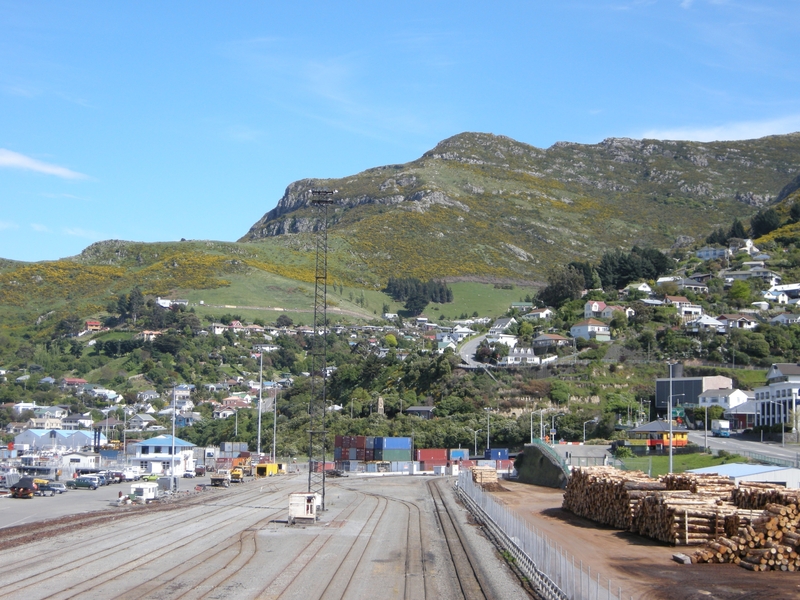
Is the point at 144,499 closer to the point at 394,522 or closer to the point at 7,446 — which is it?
the point at 394,522

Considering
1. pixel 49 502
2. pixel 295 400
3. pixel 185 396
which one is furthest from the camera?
pixel 185 396

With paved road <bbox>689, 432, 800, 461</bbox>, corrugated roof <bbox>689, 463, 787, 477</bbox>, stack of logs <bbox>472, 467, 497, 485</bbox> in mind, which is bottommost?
stack of logs <bbox>472, 467, 497, 485</bbox>

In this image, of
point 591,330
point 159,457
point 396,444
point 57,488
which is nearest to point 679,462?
point 396,444

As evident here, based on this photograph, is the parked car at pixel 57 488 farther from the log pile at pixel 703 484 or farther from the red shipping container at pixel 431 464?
the log pile at pixel 703 484

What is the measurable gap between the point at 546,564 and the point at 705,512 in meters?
9.71

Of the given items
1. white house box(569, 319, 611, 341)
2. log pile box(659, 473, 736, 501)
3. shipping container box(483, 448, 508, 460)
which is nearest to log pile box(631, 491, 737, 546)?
log pile box(659, 473, 736, 501)

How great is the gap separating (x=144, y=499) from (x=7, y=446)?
69536 mm

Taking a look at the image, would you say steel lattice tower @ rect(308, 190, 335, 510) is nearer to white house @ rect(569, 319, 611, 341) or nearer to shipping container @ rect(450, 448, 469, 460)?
shipping container @ rect(450, 448, 469, 460)

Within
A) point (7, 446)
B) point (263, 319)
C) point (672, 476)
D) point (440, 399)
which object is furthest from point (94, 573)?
point (263, 319)

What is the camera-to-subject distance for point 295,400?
409 ft

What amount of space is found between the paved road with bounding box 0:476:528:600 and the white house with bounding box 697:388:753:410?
48.4m

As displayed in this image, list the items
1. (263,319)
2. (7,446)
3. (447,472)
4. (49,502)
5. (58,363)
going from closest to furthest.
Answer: (49,502) → (447,472) → (7,446) → (58,363) → (263,319)

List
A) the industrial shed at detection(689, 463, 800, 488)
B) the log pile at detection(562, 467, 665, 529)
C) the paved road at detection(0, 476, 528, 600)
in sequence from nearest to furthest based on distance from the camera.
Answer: the paved road at detection(0, 476, 528, 600) < the log pile at detection(562, 467, 665, 529) < the industrial shed at detection(689, 463, 800, 488)

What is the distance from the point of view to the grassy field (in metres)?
55.0
